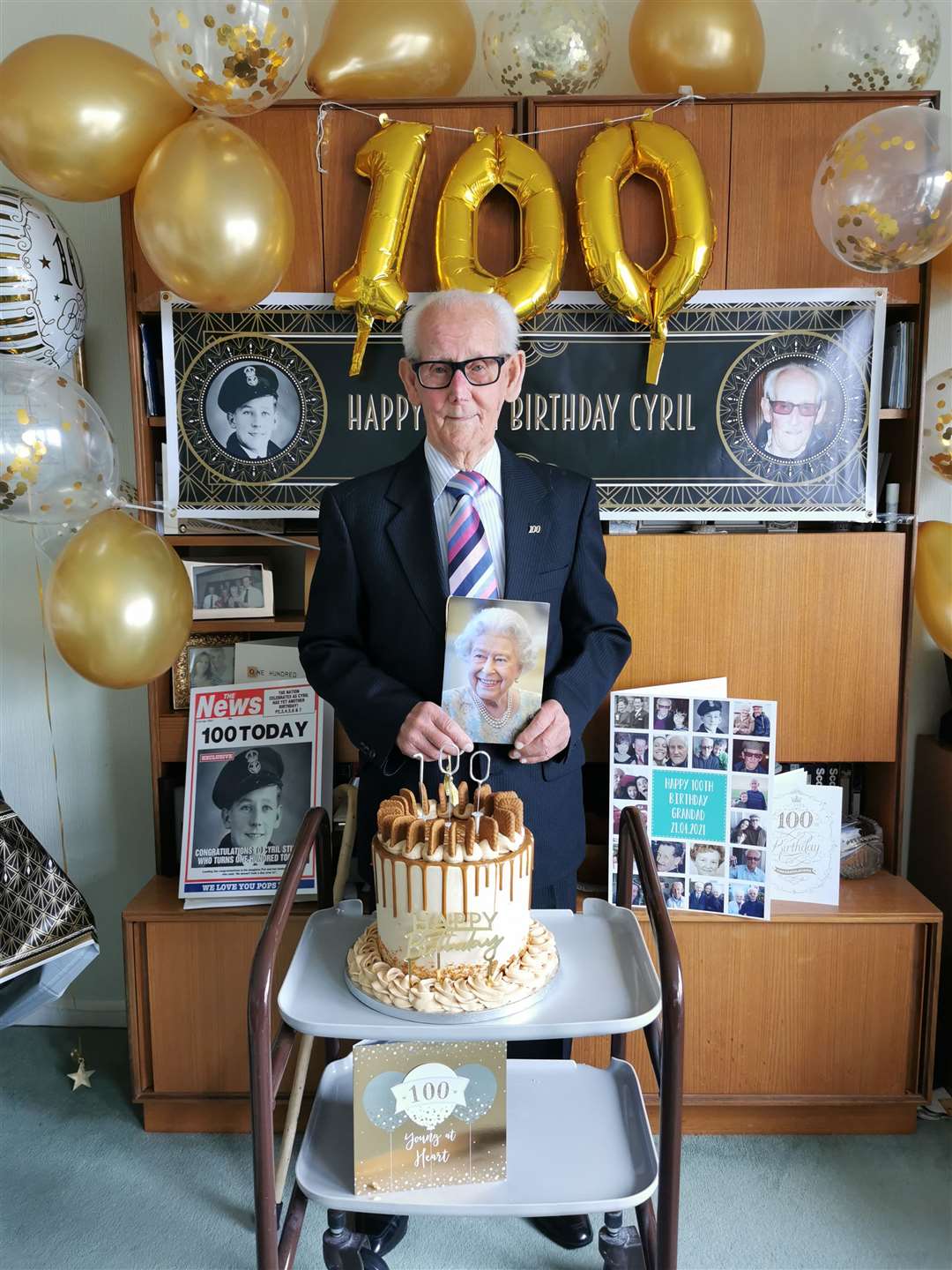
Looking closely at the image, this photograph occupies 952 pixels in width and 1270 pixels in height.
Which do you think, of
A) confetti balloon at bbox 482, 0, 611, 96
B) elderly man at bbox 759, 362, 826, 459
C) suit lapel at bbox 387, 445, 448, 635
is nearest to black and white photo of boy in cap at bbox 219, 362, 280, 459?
suit lapel at bbox 387, 445, 448, 635

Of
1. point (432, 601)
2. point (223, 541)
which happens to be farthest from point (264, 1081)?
point (223, 541)

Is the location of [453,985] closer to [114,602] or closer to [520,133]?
[114,602]

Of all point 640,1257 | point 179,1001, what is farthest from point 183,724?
point 640,1257

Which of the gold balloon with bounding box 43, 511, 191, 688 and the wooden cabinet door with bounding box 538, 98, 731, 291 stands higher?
the wooden cabinet door with bounding box 538, 98, 731, 291

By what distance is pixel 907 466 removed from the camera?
91.7 inches

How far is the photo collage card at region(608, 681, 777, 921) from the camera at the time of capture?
2.24 meters

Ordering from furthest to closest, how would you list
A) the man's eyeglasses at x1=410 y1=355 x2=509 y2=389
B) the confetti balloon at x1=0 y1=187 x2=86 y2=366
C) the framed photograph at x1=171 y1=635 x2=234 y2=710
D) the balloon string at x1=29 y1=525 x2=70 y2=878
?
the balloon string at x1=29 y1=525 x2=70 y2=878 < the framed photograph at x1=171 y1=635 x2=234 y2=710 < the confetti balloon at x1=0 y1=187 x2=86 y2=366 < the man's eyeglasses at x1=410 y1=355 x2=509 y2=389

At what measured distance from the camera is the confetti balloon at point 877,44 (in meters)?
2.14

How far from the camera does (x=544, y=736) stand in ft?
5.11

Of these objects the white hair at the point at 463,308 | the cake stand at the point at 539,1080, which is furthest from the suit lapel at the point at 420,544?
the cake stand at the point at 539,1080

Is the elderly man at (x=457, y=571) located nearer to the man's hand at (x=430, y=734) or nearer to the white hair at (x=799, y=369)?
the man's hand at (x=430, y=734)

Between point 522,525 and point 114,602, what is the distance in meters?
0.82

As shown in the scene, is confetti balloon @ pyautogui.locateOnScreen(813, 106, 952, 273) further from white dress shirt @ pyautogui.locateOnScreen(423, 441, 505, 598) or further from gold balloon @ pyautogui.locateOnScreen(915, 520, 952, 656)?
white dress shirt @ pyautogui.locateOnScreen(423, 441, 505, 598)

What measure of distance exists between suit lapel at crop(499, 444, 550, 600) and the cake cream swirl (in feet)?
2.23
